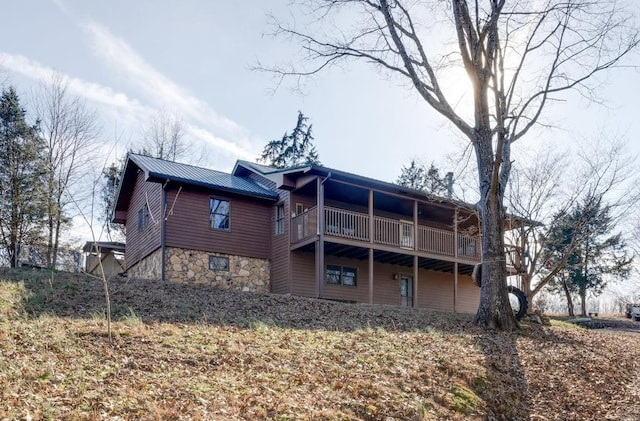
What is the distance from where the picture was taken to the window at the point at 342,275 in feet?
68.7

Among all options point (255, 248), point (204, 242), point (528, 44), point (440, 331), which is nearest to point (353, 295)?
point (255, 248)

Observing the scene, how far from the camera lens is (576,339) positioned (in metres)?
14.7

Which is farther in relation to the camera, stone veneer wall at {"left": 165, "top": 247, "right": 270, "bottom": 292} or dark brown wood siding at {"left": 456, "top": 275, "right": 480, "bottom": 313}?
dark brown wood siding at {"left": 456, "top": 275, "right": 480, "bottom": 313}

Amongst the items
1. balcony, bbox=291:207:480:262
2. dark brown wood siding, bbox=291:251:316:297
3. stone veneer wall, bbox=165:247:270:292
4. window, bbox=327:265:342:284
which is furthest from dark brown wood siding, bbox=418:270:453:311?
stone veneer wall, bbox=165:247:270:292

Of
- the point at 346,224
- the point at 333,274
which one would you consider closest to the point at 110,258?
the point at 333,274

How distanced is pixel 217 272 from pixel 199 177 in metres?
3.43

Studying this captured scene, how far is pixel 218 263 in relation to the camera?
1931 cm

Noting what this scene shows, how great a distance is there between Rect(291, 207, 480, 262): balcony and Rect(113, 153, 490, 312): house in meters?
0.04

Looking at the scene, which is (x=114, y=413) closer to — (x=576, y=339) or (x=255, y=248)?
(x=576, y=339)

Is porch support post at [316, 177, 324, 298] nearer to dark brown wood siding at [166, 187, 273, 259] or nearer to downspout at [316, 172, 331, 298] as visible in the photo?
downspout at [316, 172, 331, 298]

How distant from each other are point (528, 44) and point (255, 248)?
11073 millimetres

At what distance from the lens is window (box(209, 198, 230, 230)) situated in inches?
771

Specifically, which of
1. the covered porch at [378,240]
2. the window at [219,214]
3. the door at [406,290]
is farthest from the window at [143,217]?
the door at [406,290]

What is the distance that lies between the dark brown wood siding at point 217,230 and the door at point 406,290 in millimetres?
5901
